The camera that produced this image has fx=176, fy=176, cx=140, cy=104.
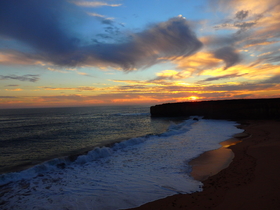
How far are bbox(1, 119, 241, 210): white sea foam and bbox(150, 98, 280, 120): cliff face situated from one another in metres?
30.0

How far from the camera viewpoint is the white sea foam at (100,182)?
225 inches

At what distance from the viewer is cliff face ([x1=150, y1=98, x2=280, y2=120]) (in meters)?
32.9

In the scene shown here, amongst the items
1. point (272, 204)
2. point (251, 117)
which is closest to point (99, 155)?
A: point (272, 204)

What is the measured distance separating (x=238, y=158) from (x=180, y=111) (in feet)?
130

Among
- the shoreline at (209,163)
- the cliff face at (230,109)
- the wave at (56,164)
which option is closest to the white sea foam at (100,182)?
the wave at (56,164)

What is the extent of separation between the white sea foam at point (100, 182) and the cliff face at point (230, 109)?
29998 mm

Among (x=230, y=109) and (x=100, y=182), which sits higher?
(x=230, y=109)

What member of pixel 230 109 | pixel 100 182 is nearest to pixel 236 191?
Result: pixel 100 182

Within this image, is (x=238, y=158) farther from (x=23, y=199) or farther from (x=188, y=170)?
(x=23, y=199)

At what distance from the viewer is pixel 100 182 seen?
23.7 feet

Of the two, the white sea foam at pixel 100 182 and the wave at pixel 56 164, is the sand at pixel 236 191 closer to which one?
the white sea foam at pixel 100 182

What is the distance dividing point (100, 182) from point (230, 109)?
3710cm

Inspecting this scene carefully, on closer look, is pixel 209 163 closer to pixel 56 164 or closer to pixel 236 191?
pixel 236 191

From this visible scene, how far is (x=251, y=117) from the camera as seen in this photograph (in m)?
34.3
